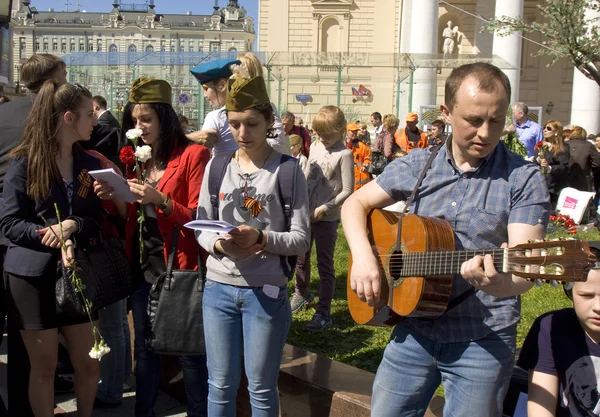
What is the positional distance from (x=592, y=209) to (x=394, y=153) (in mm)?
3900

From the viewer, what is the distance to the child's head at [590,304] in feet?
8.27

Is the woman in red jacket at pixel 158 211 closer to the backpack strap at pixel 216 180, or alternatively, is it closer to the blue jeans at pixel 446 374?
the backpack strap at pixel 216 180

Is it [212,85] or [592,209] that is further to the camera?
[592,209]

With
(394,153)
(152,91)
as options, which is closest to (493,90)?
(152,91)

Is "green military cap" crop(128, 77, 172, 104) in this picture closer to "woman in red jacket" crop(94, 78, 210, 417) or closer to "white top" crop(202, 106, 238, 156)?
"woman in red jacket" crop(94, 78, 210, 417)

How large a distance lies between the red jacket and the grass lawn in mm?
1825

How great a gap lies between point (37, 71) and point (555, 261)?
375cm

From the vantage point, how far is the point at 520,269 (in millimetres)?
2055

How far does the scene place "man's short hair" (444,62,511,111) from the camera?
2291 mm

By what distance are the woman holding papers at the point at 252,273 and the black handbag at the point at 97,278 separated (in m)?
0.64

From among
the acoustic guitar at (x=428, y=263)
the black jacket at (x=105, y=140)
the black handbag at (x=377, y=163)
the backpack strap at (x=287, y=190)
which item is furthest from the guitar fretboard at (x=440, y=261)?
the black handbag at (x=377, y=163)

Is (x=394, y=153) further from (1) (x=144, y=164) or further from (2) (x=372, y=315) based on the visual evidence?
Result: (2) (x=372, y=315)

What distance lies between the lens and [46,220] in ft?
11.7

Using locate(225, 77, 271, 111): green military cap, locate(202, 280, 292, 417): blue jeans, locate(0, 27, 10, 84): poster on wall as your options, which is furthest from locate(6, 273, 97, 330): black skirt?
locate(0, 27, 10, 84): poster on wall
